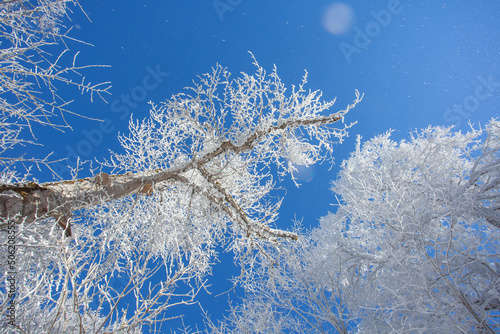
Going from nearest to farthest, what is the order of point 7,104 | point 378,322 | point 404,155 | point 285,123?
point 7,104, point 285,123, point 378,322, point 404,155

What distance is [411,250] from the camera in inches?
176

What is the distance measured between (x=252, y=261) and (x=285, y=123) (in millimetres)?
3783

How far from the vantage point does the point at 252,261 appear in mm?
6418

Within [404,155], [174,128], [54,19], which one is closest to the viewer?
[54,19]

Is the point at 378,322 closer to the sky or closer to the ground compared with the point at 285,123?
closer to the ground

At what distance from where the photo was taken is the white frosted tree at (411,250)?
11.2 ft

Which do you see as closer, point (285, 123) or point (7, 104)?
point (7, 104)

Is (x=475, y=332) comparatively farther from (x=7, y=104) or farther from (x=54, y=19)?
(x=54, y=19)

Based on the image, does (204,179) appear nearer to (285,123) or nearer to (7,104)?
(285,123)

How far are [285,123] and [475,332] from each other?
4189 millimetres

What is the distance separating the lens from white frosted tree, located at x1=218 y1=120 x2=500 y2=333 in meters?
3.40

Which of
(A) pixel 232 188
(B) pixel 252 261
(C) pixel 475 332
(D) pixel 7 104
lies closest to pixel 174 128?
(A) pixel 232 188

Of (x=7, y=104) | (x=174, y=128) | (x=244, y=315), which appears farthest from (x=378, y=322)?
(x=7, y=104)

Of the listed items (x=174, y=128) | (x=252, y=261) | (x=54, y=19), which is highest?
(x=54, y=19)
